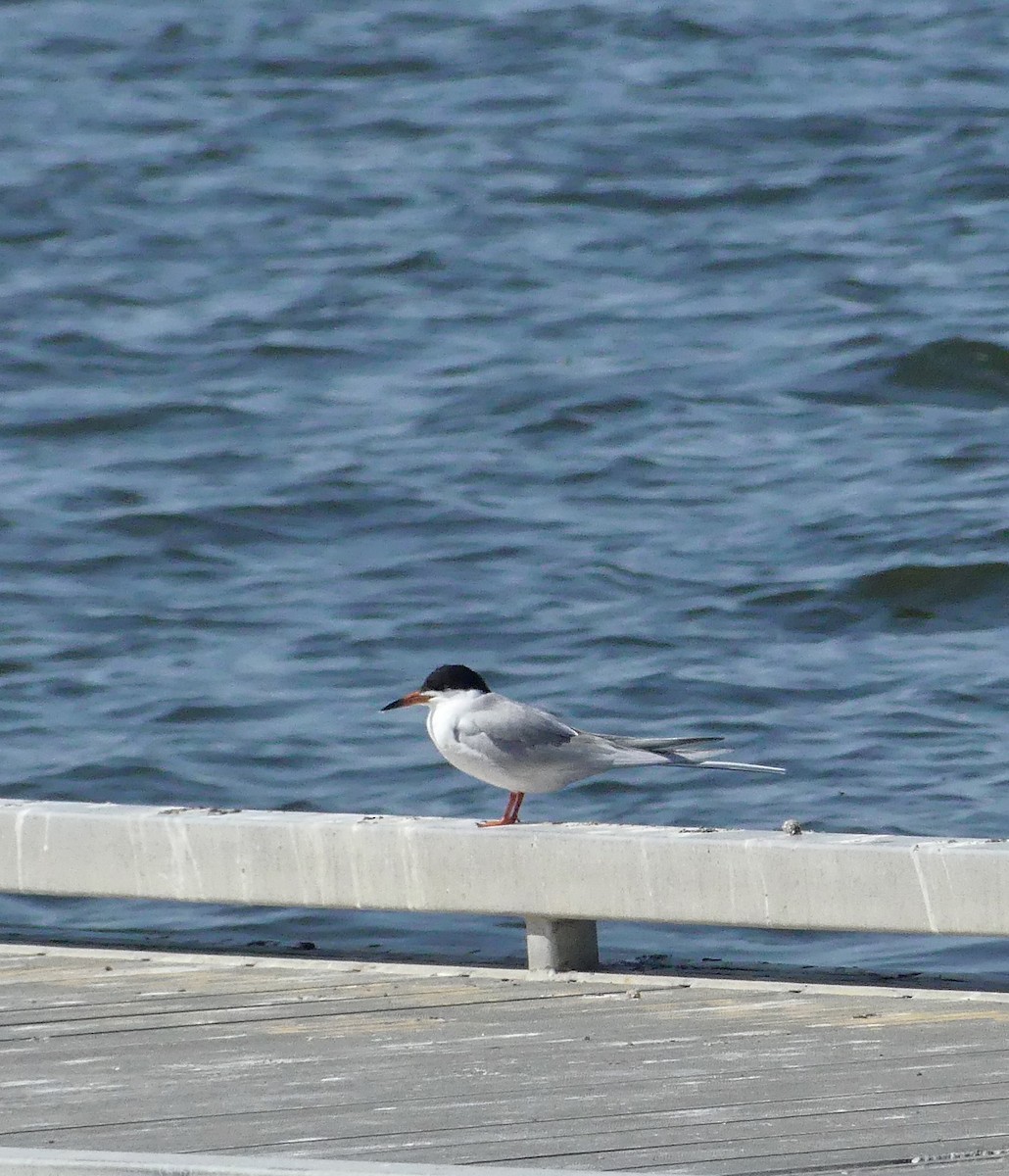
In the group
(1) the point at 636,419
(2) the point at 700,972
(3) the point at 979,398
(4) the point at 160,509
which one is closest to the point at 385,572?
(4) the point at 160,509

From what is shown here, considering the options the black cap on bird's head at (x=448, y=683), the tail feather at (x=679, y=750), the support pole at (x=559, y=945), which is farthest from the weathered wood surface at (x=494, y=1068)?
the black cap on bird's head at (x=448, y=683)

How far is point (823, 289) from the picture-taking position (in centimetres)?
1967

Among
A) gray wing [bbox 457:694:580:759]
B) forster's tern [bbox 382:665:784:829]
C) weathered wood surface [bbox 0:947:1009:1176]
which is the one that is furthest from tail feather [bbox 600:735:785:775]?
weathered wood surface [bbox 0:947:1009:1176]

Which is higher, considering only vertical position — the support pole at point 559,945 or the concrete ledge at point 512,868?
the concrete ledge at point 512,868

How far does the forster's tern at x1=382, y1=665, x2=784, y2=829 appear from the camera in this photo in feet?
21.3

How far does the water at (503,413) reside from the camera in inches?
446

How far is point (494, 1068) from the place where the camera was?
5023 millimetres

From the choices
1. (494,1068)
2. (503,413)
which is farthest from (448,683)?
(503,413)

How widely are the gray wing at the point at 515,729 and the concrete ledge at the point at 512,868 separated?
42 centimetres

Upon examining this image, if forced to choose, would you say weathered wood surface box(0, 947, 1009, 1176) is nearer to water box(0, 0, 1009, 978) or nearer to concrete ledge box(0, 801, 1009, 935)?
concrete ledge box(0, 801, 1009, 935)

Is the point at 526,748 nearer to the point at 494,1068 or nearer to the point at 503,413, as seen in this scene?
the point at 494,1068

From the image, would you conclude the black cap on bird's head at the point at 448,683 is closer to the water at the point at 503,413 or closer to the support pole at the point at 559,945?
the water at the point at 503,413

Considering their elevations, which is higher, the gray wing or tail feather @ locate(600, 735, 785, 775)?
the gray wing

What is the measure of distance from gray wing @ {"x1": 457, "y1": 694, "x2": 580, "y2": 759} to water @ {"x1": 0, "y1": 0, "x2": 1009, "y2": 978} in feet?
1.91
